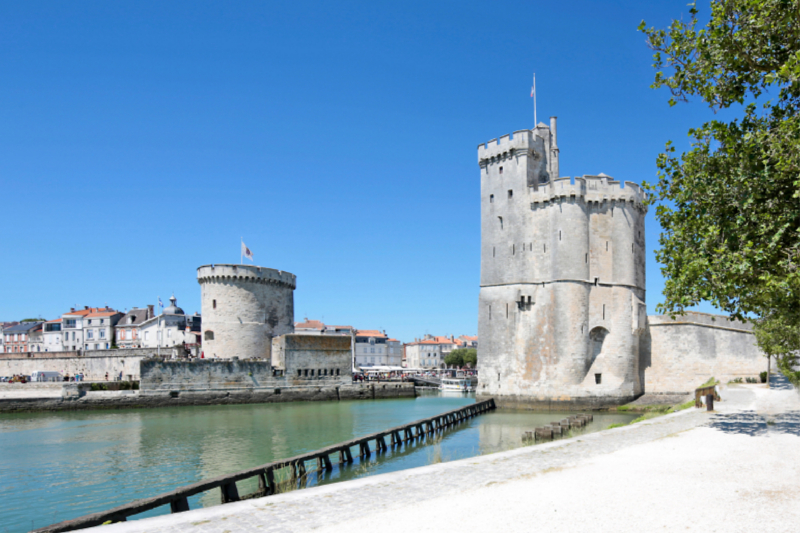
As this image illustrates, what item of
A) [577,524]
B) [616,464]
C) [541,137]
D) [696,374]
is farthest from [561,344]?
[577,524]

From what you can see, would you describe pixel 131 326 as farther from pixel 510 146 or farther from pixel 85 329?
pixel 510 146

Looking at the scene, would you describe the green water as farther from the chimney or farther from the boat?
the boat

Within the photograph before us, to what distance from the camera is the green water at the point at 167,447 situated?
43.5ft

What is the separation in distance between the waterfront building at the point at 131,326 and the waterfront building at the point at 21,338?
1581cm

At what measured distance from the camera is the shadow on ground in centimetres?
1332

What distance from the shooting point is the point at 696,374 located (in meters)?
31.4

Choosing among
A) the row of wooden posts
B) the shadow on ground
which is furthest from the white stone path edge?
the row of wooden posts

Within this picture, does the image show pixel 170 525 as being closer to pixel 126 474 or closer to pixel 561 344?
pixel 126 474

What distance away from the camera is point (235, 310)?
44.2m

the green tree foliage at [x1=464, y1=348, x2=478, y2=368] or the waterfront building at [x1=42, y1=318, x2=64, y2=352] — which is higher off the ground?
the waterfront building at [x1=42, y1=318, x2=64, y2=352]

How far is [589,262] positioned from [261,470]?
26.0m

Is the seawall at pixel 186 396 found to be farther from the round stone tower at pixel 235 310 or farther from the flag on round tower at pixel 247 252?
the flag on round tower at pixel 247 252

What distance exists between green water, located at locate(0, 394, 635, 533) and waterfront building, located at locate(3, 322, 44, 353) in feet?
170

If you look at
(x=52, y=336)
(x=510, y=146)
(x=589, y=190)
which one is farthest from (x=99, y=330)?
(x=589, y=190)
